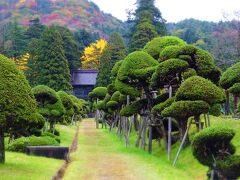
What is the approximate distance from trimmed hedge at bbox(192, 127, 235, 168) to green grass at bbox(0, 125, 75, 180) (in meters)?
4.44

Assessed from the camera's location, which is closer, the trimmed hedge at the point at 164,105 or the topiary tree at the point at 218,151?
the topiary tree at the point at 218,151

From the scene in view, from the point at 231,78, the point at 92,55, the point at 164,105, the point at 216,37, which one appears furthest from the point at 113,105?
the point at 92,55

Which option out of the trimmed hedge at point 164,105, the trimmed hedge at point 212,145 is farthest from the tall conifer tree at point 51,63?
the trimmed hedge at point 212,145

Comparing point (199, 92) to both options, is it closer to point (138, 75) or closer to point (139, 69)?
point (138, 75)

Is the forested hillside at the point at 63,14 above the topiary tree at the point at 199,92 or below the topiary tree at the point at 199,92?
above

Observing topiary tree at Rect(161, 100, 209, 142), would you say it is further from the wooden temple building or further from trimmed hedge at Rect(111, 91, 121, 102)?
the wooden temple building

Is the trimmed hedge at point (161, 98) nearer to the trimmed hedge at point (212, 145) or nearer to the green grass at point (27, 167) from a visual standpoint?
the green grass at point (27, 167)

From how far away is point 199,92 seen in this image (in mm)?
18719

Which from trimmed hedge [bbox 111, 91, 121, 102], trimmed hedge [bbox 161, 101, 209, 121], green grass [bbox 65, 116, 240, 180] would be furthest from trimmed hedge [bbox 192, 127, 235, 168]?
trimmed hedge [bbox 111, 91, 121, 102]

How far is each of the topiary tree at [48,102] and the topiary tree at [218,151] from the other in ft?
61.9

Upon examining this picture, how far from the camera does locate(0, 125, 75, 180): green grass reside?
13.7 m

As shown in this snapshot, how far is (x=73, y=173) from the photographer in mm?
16109

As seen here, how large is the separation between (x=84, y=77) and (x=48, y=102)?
5164 centimetres

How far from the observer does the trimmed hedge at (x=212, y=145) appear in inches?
509
